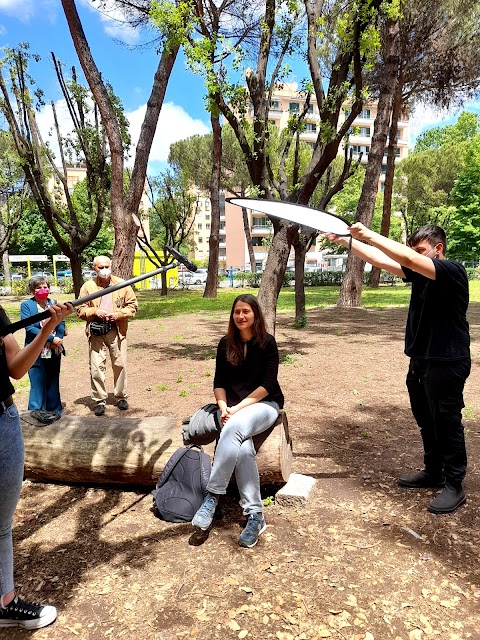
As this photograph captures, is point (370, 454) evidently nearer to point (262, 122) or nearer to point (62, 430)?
point (62, 430)

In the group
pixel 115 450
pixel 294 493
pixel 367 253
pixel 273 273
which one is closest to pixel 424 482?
pixel 294 493

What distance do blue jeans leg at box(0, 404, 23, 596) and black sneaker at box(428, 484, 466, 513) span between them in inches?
106

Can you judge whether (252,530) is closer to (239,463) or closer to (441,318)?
(239,463)

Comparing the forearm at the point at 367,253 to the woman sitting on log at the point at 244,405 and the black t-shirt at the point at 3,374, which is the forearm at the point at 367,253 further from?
the black t-shirt at the point at 3,374

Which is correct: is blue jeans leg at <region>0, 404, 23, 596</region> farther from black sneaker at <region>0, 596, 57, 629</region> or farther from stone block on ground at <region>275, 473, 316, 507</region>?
stone block on ground at <region>275, 473, 316, 507</region>

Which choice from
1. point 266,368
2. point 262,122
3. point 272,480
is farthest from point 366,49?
point 272,480

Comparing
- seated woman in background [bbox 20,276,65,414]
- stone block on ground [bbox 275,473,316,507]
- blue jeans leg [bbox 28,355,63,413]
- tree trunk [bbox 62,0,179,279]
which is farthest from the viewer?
tree trunk [bbox 62,0,179,279]

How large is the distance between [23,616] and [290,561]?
4.79 feet

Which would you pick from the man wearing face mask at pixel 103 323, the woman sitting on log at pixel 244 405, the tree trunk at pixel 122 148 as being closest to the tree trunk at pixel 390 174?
the tree trunk at pixel 122 148

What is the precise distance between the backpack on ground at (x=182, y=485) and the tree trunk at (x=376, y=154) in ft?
43.0

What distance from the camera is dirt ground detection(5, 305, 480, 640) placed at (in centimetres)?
240

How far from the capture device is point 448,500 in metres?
3.40

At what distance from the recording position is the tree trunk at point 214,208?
21.1m

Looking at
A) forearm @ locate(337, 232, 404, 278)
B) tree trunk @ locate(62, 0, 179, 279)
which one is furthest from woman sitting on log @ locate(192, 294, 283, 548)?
tree trunk @ locate(62, 0, 179, 279)
